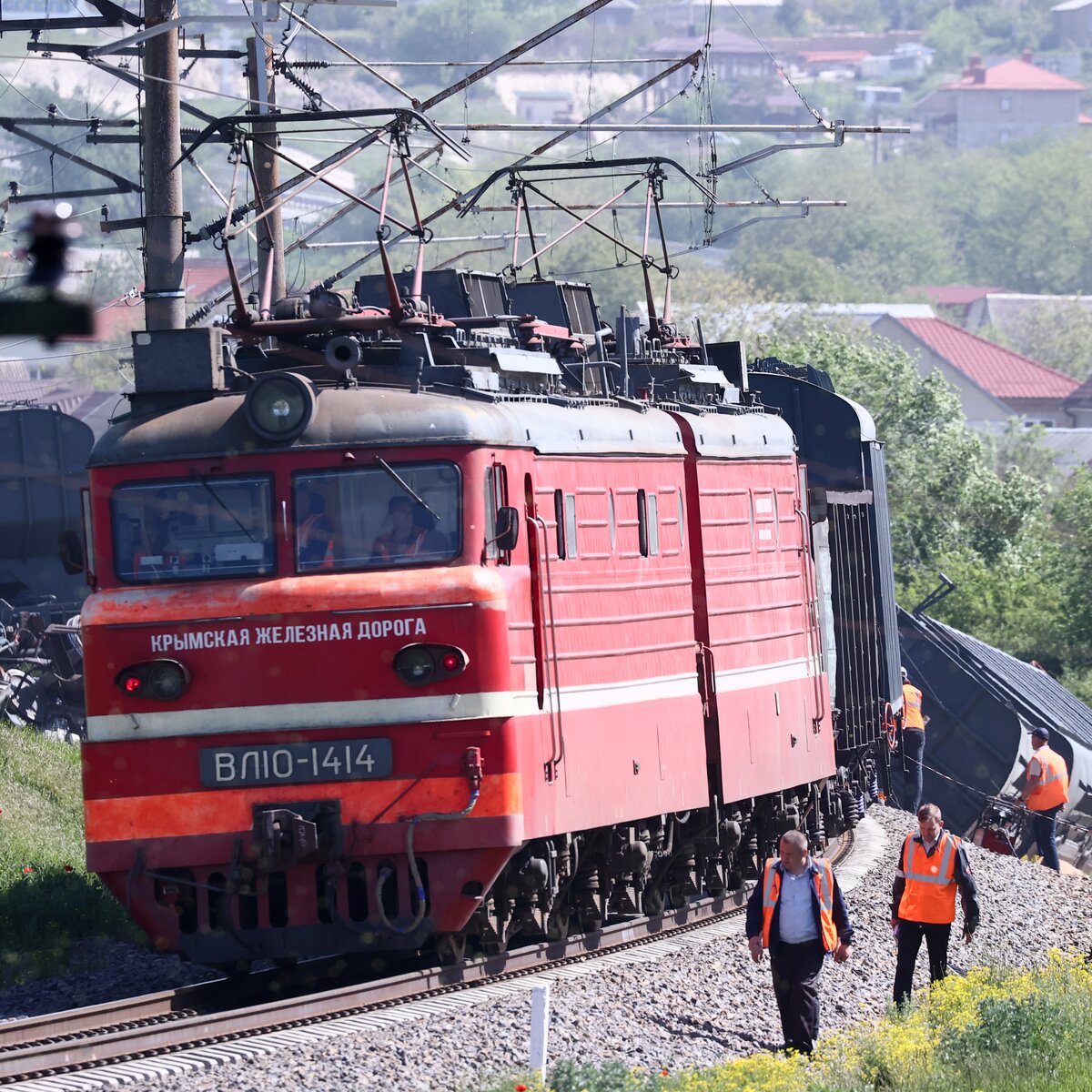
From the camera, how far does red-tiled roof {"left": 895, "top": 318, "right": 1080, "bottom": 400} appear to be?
400ft

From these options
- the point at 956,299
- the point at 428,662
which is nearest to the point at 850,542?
the point at 428,662

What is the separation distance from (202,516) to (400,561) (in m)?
1.19

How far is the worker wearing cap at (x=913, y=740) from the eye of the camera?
25359 millimetres

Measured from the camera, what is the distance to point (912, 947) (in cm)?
1320

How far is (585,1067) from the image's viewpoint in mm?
9867

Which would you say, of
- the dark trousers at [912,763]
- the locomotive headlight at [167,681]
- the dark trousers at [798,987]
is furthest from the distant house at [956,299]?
the dark trousers at [798,987]

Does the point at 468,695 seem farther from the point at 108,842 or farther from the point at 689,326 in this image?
the point at 689,326

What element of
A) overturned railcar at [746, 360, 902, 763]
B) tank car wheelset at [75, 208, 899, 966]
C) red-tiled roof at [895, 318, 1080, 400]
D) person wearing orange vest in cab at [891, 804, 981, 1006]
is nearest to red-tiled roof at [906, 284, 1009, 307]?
red-tiled roof at [895, 318, 1080, 400]

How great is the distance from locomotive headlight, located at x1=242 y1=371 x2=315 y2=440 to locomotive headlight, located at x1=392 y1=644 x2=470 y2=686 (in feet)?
4.69

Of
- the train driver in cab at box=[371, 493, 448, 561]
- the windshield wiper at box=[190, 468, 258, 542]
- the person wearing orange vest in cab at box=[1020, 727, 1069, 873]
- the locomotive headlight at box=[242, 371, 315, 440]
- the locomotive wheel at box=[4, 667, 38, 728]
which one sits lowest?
the person wearing orange vest in cab at box=[1020, 727, 1069, 873]

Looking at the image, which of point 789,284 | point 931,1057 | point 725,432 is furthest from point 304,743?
point 789,284

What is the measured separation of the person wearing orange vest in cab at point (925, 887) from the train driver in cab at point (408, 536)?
132 inches

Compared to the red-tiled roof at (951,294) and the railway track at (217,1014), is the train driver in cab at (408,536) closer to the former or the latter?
the railway track at (217,1014)

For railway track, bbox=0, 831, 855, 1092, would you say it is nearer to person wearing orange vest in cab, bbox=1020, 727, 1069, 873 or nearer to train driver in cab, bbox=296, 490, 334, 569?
train driver in cab, bbox=296, 490, 334, 569
